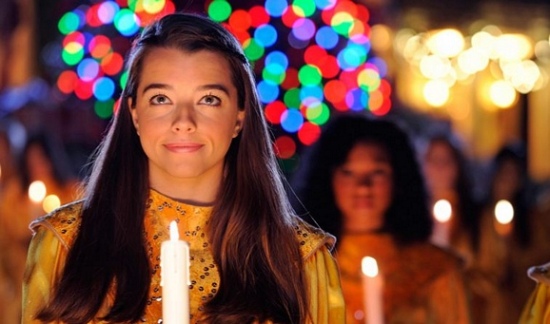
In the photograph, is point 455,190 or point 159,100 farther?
point 455,190

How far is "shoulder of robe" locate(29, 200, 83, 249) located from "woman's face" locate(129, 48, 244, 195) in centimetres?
24

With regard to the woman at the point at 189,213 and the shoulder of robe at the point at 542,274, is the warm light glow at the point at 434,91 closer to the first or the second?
the shoulder of robe at the point at 542,274

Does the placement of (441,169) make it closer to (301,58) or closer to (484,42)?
(301,58)

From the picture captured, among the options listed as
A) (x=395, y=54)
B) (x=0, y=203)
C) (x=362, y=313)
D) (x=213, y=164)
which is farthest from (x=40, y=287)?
(x=395, y=54)

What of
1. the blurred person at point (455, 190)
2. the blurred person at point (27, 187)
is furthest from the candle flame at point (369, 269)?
the blurred person at point (27, 187)

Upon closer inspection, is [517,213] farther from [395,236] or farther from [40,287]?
[40,287]

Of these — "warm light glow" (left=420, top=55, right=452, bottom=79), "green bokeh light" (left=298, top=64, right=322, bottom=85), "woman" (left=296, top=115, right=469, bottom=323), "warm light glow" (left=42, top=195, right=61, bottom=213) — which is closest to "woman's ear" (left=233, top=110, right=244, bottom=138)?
"woman" (left=296, top=115, right=469, bottom=323)

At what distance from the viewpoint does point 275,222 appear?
4402mm

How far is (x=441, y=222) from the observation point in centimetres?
809

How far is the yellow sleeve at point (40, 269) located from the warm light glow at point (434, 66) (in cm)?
1418

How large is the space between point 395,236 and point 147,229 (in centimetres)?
315

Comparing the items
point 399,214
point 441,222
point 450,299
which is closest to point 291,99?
point 441,222

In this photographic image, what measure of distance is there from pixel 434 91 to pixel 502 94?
4.49ft

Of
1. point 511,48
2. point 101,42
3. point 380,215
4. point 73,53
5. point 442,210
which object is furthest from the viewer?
point 511,48
